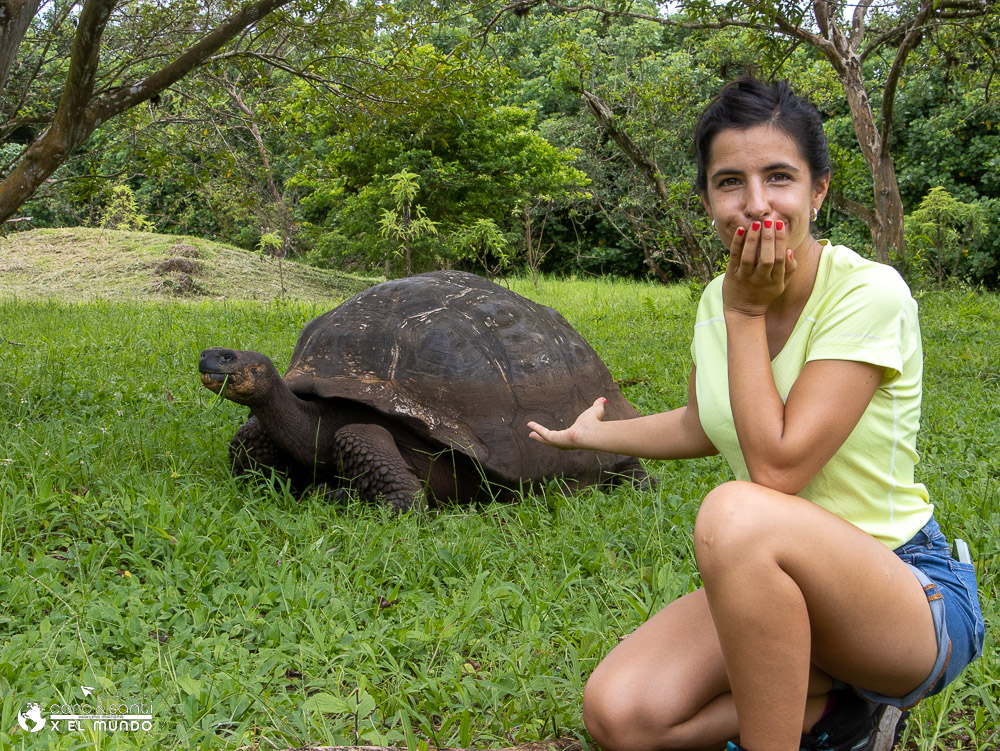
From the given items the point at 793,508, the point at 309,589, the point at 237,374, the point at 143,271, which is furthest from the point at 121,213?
the point at 793,508

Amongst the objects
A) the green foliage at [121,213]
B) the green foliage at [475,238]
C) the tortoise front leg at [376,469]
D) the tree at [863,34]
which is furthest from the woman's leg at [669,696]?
the green foliage at [121,213]

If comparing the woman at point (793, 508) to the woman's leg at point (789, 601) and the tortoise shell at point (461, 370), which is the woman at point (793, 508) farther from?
the tortoise shell at point (461, 370)

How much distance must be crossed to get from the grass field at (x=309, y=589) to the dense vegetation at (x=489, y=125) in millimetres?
1483

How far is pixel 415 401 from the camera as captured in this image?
3.45m

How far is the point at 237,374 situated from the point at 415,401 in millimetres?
675

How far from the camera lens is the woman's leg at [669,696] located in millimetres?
1732

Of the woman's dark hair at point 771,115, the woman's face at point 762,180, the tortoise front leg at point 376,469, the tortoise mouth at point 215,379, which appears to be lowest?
the tortoise front leg at point 376,469

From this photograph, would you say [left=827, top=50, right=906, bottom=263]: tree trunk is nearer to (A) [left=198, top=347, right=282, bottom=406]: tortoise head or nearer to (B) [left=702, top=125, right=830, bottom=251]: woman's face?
(A) [left=198, top=347, right=282, bottom=406]: tortoise head

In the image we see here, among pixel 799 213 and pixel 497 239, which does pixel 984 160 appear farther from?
pixel 799 213

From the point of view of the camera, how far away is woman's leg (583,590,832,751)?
1.73 metres

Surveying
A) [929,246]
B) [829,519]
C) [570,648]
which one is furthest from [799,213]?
[929,246]

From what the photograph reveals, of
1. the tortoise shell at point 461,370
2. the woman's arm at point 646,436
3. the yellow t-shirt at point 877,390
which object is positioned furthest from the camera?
the tortoise shell at point 461,370

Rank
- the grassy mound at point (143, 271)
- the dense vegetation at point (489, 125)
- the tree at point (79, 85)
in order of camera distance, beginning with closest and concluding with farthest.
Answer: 1. the tree at point (79, 85)
2. the dense vegetation at point (489, 125)
3. the grassy mound at point (143, 271)

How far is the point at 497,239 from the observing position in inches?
476
